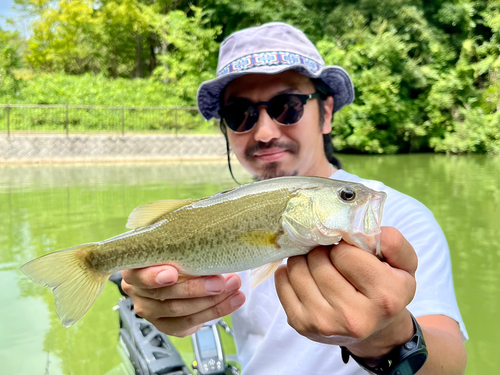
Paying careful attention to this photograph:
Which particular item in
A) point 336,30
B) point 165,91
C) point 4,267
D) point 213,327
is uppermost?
point 336,30

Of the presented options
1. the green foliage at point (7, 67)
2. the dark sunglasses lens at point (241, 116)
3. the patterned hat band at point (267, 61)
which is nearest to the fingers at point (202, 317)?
the dark sunglasses lens at point (241, 116)

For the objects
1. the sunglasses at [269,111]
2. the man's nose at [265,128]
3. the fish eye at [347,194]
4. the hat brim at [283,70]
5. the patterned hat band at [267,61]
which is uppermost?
the patterned hat band at [267,61]

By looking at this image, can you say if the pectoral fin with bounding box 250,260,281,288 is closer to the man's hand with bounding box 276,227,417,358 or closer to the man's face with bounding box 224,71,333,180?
the man's hand with bounding box 276,227,417,358

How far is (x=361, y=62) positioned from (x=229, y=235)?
2390 centimetres

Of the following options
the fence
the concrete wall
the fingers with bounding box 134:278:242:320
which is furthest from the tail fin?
the fence

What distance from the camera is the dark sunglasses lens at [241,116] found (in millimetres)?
2625

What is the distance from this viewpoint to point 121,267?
1.54 meters

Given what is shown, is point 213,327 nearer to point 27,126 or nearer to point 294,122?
point 294,122

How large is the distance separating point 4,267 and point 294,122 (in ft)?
18.5

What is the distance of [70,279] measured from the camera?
1537 millimetres

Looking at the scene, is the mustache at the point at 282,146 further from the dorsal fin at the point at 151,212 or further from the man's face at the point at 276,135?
the dorsal fin at the point at 151,212

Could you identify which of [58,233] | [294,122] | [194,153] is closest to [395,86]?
[194,153]

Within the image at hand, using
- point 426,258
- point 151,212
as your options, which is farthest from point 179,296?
point 426,258

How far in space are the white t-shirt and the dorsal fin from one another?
87 centimetres
